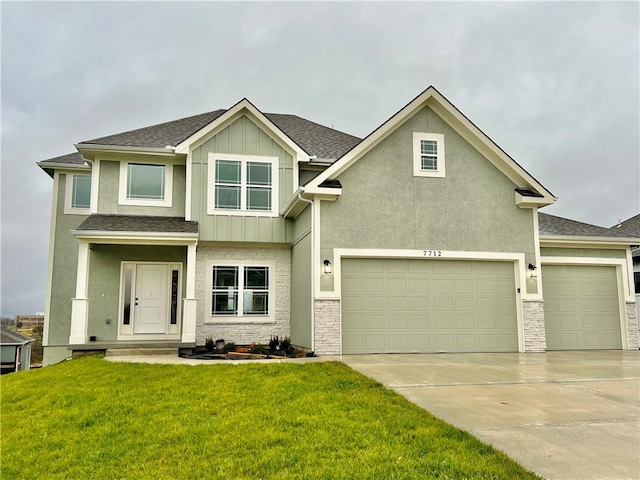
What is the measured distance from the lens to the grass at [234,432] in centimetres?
423

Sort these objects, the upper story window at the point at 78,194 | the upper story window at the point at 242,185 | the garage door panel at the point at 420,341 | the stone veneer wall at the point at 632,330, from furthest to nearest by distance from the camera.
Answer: the upper story window at the point at 78,194 < the upper story window at the point at 242,185 < the stone veneer wall at the point at 632,330 < the garage door panel at the point at 420,341

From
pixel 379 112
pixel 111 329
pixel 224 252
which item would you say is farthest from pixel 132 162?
pixel 379 112

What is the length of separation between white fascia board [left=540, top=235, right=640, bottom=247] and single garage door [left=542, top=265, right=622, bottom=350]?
0.67m

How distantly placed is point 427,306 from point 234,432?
25.9ft

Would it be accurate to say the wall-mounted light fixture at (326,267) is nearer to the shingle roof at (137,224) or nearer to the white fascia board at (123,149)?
the shingle roof at (137,224)

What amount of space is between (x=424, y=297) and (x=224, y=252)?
5818 mm

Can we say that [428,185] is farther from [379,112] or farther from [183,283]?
[379,112]

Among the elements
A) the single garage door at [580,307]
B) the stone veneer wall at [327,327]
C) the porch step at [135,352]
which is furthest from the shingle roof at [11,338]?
the single garage door at [580,307]

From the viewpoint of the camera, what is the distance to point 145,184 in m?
14.0

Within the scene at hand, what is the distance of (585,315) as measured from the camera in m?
13.7

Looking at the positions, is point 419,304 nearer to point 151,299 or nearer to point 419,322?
point 419,322

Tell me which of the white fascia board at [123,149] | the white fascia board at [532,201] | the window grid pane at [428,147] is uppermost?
the white fascia board at [123,149]

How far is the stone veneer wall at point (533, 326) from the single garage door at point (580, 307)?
897 mm

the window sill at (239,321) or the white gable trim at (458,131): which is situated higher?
the white gable trim at (458,131)
